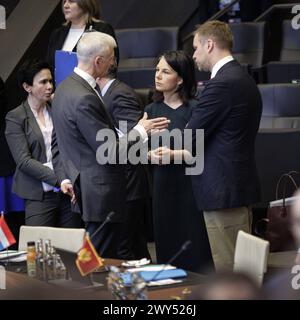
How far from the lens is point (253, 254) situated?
11.8ft

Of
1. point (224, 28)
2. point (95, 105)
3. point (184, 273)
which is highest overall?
point (224, 28)

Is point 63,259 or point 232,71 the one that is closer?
point 63,259

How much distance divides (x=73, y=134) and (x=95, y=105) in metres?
0.19

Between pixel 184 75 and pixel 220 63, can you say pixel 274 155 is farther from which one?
pixel 220 63

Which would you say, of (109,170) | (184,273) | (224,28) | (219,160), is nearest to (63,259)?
(184,273)

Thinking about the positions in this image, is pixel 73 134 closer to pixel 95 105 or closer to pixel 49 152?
pixel 95 105

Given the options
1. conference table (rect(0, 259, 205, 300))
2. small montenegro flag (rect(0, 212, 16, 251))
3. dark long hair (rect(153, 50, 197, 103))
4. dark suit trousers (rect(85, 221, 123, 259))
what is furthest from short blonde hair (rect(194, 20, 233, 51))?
small montenegro flag (rect(0, 212, 16, 251))

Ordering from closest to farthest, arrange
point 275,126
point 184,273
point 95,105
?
point 184,273, point 95,105, point 275,126

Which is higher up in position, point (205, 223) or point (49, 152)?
point (49, 152)

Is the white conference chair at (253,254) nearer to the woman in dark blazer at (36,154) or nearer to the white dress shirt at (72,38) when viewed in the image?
the woman in dark blazer at (36,154)

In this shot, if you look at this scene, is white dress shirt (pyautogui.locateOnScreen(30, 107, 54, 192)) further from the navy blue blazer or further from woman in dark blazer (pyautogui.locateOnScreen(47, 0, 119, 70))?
the navy blue blazer

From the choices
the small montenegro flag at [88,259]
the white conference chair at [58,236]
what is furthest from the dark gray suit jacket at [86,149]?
the small montenegro flag at [88,259]

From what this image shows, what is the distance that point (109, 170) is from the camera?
4.41 m

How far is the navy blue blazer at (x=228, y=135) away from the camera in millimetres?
4504
